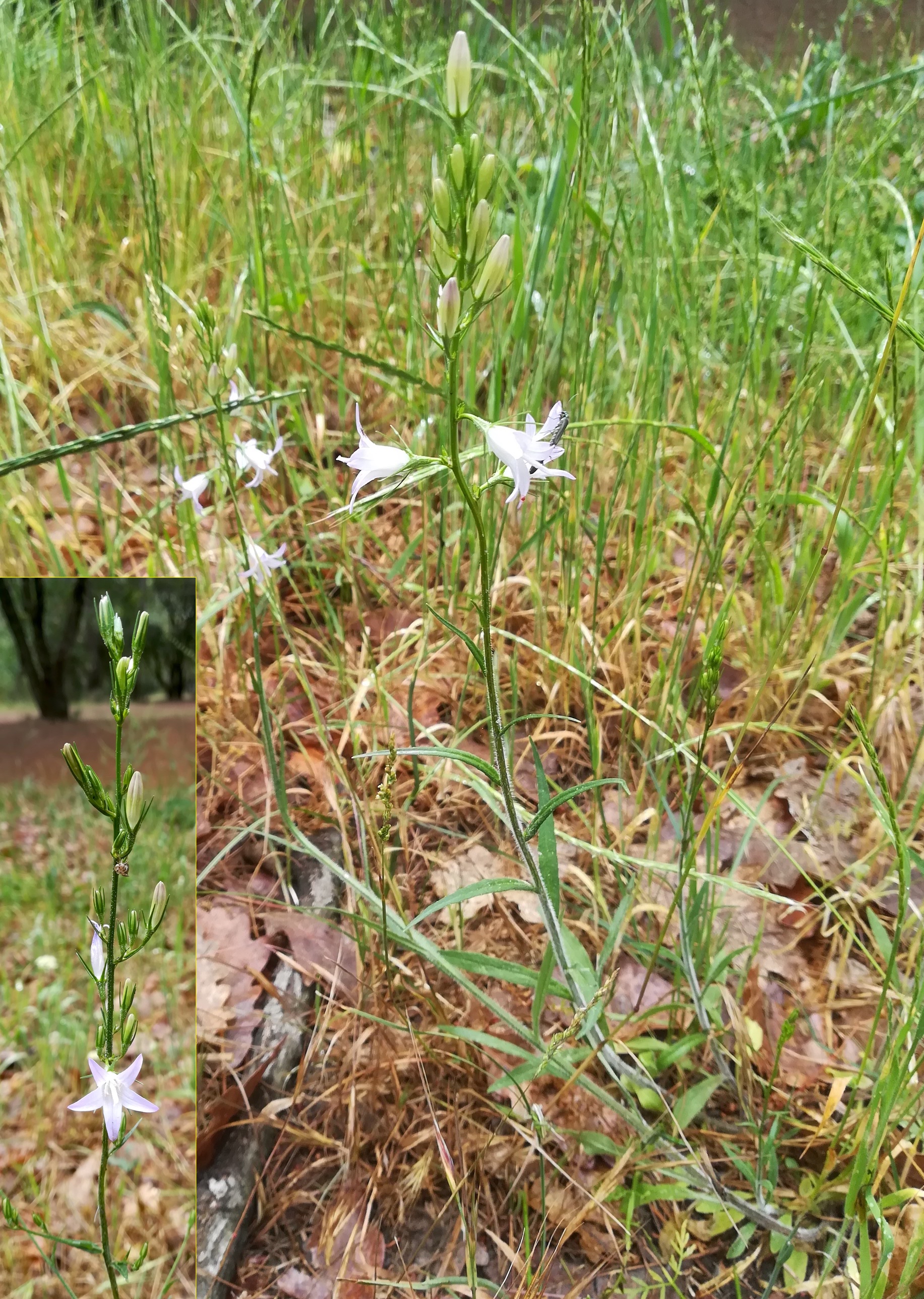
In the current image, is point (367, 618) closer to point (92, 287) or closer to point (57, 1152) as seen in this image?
point (57, 1152)

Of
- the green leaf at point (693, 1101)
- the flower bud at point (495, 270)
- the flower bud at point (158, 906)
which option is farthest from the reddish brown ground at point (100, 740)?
the green leaf at point (693, 1101)

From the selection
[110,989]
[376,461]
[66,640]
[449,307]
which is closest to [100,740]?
[66,640]

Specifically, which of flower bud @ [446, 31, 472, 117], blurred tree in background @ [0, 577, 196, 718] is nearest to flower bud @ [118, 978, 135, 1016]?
blurred tree in background @ [0, 577, 196, 718]

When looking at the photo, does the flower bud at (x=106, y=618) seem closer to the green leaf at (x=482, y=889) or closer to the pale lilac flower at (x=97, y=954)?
the pale lilac flower at (x=97, y=954)

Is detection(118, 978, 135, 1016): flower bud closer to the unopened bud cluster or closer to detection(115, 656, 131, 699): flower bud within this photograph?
detection(115, 656, 131, 699): flower bud

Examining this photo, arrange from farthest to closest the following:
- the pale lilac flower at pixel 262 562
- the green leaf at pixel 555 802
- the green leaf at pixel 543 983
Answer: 1. the pale lilac flower at pixel 262 562
2. the green leaf at pixel 543 983
3. the green leaf at pixel 555 802

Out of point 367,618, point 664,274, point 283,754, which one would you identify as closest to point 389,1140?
point 283,754
